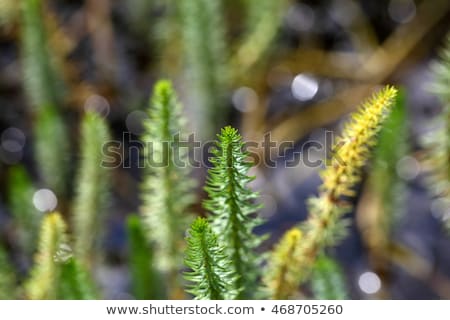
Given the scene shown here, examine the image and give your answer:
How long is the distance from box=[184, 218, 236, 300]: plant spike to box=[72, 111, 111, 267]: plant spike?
0.30 m

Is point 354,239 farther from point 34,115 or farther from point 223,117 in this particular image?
point 34,115

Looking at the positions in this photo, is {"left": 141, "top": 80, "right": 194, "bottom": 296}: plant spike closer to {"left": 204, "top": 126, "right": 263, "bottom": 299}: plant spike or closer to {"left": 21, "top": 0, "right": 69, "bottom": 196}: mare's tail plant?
{"left": 204, "top": 126, "right": 263, "bottom": 299}: plant spike

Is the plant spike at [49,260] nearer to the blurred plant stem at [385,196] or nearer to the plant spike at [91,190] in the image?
the plant spike at [91,190]

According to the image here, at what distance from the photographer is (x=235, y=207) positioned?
2.35ft

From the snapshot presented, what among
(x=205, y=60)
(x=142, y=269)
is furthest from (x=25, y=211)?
(x=205, y=60)

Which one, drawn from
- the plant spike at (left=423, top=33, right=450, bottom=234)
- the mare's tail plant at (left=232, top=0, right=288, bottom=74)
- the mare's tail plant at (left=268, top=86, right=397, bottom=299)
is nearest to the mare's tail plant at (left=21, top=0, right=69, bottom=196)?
the mare's tail plant at (left=232, top=0, right=288, bottom=74)

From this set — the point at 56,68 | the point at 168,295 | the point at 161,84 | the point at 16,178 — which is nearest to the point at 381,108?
the point at 161,84

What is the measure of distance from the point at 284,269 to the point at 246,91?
0.58m

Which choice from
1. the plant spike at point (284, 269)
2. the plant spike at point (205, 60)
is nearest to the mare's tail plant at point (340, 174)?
the plant spike at point (284, 269)

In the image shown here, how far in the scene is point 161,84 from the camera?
0.79 m

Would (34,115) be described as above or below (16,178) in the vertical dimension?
above

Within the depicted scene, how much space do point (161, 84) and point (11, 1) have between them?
0.61 meters

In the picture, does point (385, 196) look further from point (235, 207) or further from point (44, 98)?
point (44, 98)

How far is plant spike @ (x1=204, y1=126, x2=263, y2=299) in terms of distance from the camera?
655mm
